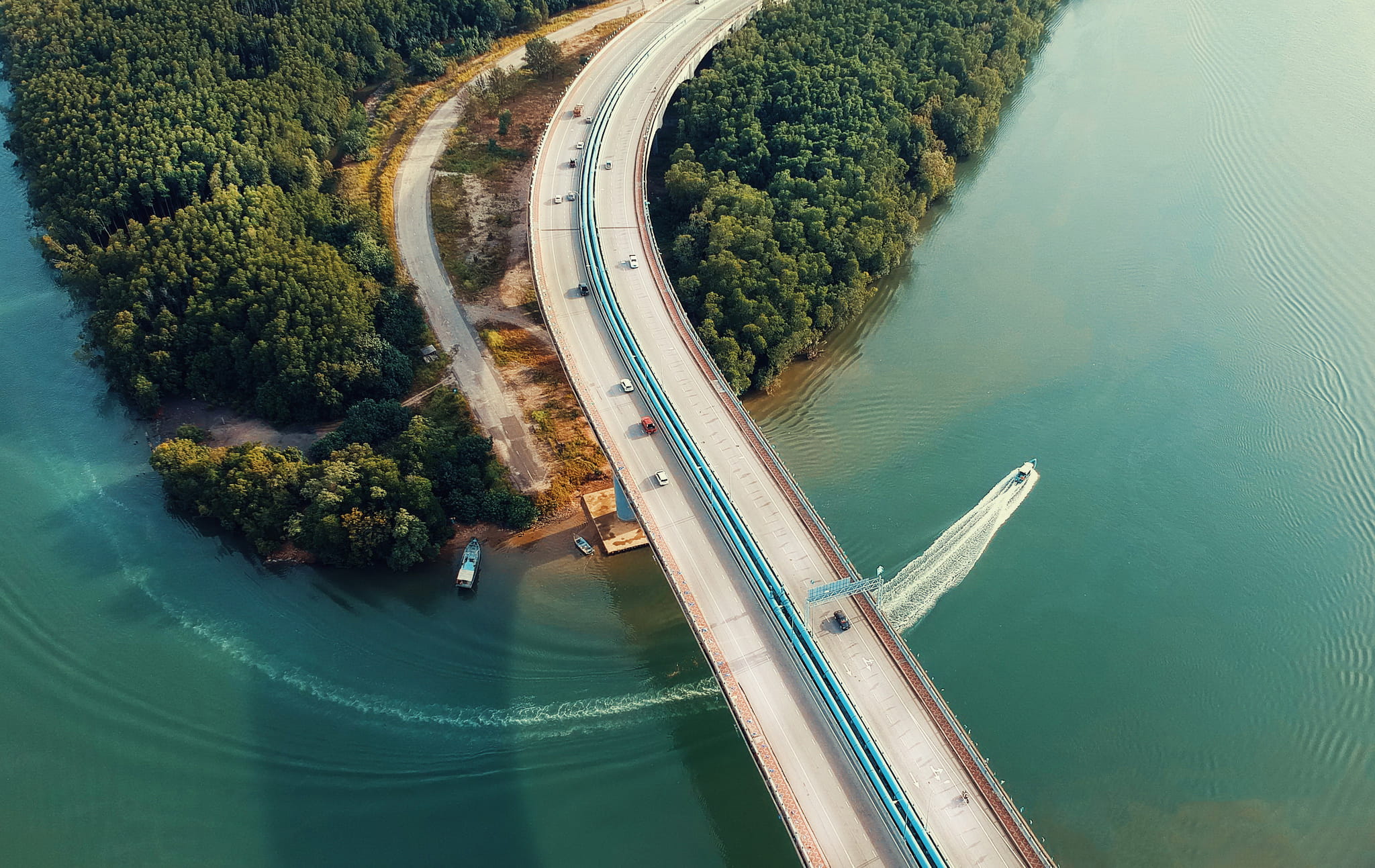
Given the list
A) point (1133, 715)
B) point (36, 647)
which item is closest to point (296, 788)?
point (36, 647)

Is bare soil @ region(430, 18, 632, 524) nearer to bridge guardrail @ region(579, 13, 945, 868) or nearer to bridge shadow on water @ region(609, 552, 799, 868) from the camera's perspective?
bridge guardrail @ region(579, 13, 945, 868)

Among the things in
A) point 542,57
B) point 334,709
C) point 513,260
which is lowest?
point 334,709

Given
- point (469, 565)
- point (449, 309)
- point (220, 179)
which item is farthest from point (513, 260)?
point (469, 565)

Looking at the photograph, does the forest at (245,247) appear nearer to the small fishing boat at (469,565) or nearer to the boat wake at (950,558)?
the small fishing boat at (469,565)

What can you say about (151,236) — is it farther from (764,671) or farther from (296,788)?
(764,671)

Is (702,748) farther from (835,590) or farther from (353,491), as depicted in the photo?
(353,491)

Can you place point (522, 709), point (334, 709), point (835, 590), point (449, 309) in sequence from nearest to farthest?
point (835, 590) → point (522, 709) → point (334, 709) → point (449, 309)

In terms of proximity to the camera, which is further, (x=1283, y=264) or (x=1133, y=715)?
(x=1283, y=264)
